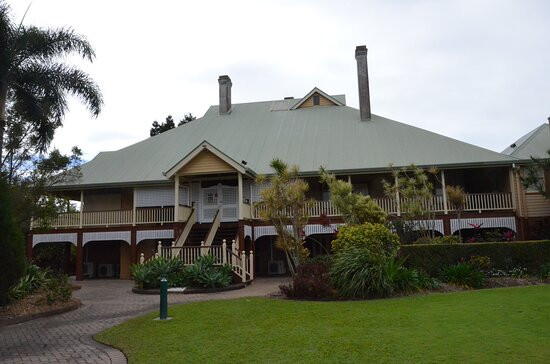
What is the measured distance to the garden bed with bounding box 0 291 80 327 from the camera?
39.4 ft

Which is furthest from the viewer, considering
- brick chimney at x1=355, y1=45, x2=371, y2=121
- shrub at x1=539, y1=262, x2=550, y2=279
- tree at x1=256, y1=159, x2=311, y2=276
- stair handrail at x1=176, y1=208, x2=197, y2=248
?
brick chimney at x1=355, y1=45, x2=371, y2=121

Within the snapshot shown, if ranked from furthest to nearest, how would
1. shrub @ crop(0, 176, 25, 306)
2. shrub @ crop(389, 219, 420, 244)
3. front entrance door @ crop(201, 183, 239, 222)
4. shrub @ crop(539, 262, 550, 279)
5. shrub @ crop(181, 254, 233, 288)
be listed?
front entrance door @ crop(201, 183, 239, 222), shrub @ crop(389, 219, 420, 244), shrub @ crop(181, 254, 233, 288), shrub @ crop(539, 262, 550, 279), shrub @ crop(0, 176, 25, 306)

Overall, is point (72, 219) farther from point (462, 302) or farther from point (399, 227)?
point (462, 302)

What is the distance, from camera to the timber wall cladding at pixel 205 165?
72.1 ft

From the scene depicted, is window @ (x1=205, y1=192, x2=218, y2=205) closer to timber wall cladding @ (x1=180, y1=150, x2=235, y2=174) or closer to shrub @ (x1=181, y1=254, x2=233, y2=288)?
timber wall cladding @ (x1=180, y1=150, x2=235, y2=174)

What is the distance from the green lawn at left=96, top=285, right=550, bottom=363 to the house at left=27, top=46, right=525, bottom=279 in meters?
8.06

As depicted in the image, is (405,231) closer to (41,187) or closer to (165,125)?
(41,187)

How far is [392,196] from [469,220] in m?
→ 3.58

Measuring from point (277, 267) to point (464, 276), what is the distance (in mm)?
11986

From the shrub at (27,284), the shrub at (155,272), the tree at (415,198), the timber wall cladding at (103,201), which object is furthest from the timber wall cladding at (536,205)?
the timber wall cladding at (103,201)

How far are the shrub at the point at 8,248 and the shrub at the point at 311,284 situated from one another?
6.71m

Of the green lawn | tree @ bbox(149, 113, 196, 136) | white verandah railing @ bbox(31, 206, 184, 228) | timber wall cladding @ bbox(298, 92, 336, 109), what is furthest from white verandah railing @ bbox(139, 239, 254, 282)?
tree @ bbox(149, 113, 196, 136)

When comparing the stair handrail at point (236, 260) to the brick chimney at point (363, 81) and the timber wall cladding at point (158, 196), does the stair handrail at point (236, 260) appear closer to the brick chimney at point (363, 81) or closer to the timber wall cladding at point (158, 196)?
the timber wall cladding at point (158, 196)

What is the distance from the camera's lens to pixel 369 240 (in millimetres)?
15078
